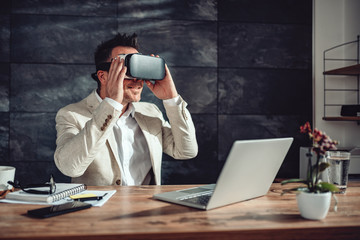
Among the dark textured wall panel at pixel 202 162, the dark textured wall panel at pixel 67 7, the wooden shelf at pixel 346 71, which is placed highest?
the dark textured wall panel at pixel 67 7

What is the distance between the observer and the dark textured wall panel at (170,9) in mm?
2795

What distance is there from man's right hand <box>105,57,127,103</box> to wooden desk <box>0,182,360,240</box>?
0.51 metres

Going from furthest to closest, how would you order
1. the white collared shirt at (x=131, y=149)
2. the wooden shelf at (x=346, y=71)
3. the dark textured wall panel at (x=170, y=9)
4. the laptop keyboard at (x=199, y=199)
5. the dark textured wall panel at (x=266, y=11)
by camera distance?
the dark textured wall panel at (x=266, y=11), the dark textured wall panel at (x=170, y=9), the wooden shelf at (x=346, y=71), the white collared shirt at (x=131, y=149), the laptop keyboard at (x=199, y=199)

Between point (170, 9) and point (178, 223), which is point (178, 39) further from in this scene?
point (178, 223)

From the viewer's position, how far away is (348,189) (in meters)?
1.39

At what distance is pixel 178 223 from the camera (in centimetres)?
89

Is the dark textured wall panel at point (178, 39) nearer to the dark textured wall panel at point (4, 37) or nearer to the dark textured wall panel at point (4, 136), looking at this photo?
the dark textured wall panel at point (4, 37)

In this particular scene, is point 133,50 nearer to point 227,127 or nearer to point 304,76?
point 227,127

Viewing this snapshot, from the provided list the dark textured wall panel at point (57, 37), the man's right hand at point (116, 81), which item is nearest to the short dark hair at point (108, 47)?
the man's right hand at point (116, 81)

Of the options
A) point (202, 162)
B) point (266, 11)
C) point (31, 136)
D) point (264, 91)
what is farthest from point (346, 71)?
point (31, 136)

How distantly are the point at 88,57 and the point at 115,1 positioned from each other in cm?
52

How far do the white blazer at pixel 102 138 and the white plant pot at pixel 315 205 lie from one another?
32.5 inches

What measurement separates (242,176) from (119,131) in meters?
0.98

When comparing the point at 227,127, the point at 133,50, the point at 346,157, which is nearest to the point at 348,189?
the point at 346,157
